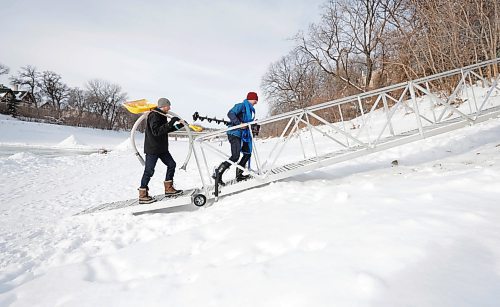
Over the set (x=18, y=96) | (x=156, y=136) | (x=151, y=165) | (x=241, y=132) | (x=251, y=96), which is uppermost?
(x=18, y=96)

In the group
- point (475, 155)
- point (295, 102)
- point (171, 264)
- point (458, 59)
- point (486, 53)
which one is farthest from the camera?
point (295, 102)

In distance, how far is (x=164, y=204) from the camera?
168 inches

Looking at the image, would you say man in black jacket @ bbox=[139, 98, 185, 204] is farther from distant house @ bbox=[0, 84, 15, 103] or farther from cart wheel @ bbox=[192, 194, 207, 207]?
distant house @ bbox=[0, 84, 15, 103]

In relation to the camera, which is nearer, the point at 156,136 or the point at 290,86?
the point at 156,136

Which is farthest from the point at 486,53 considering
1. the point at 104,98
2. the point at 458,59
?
the point at 104,98

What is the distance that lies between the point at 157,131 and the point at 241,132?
1.49 meters

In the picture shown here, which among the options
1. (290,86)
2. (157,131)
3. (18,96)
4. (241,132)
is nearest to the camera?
(157,131)

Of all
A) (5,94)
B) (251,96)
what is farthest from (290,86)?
(5,94)

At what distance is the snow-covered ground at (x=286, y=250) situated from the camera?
1.55 metres

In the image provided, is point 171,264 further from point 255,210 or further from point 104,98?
point 104,98

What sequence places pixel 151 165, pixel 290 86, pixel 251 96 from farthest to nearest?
1. pixel 290 86
2. pixel 251 96
3. pixel 151 165

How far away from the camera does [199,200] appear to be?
14.1 ft

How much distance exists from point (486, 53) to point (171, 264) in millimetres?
11579

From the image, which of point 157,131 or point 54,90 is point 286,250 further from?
point 54,90
